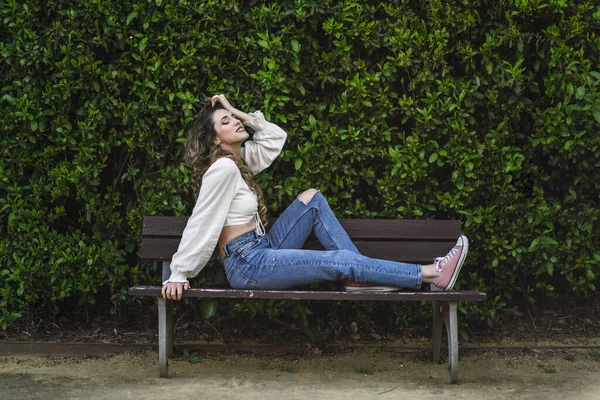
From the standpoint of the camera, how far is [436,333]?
5.07 meters

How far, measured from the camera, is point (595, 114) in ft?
16.3

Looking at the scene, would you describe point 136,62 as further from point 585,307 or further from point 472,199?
point 585,307

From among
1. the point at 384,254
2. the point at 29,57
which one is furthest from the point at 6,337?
the point at 384,254

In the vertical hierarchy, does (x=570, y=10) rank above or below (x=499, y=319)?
above

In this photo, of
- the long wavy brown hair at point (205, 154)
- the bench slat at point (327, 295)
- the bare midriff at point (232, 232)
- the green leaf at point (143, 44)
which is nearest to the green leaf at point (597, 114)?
the bench slat at point (327, 295)

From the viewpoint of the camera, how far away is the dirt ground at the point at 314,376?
4.39 metres

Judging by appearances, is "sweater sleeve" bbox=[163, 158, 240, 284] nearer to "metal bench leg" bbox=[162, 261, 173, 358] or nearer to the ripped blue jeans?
the ripped blue jeans

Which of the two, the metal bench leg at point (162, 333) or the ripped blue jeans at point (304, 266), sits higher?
the ripped blue jeans at point (304, 266)

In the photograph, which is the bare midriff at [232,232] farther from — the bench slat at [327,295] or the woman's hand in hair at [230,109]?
the woman's hand in hair at [230,109]

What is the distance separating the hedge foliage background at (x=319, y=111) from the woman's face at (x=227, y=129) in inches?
12.1

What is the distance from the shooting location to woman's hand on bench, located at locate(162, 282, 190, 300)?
4.46 meters

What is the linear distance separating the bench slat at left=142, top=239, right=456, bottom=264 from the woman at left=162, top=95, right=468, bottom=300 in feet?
0.82

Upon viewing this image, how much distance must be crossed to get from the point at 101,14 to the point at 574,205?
3307 mm

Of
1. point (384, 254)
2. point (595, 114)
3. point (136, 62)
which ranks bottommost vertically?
point (384, 254)
